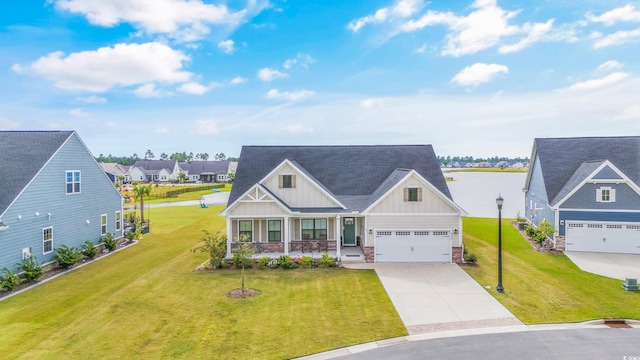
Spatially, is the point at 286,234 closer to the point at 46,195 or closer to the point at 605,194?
the point at 46,195

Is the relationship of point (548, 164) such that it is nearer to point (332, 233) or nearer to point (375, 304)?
point (332, 233)

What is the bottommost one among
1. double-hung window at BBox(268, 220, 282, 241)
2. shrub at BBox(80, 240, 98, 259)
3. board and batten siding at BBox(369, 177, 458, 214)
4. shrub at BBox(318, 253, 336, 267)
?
shrub at BBox(318, 253, 336, 267)

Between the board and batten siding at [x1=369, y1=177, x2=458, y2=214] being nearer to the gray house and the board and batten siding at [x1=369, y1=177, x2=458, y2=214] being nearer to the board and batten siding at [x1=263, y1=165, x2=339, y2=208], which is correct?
the gray house

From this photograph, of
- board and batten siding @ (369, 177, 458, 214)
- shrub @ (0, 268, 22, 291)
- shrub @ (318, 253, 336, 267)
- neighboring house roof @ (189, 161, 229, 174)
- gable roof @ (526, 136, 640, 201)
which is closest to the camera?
shrub @ (0, 268, 22, 291)

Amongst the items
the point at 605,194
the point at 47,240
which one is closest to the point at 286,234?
the point at 47,240

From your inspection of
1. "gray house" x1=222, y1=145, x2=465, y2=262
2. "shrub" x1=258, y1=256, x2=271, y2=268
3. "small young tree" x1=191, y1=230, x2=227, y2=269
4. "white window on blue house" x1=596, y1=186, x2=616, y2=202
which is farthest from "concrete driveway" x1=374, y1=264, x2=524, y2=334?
"white window on blue house" x1=596, y1=186, x2=616, y2=202

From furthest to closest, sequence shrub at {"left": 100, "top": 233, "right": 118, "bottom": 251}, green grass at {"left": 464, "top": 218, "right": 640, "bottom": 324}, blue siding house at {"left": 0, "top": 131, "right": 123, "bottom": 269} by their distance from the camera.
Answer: shrub at {"left": 100, "top": 233, "right": 118, "bottom": 251}
blue siding house at {"left": 0, "top": 131, "right": 123, "bottom": 269}
green grass at {"left": 464, "top": 218, "right": 640, "bottom": 324}

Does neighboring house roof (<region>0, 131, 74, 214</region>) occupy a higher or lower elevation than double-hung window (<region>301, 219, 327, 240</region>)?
higher
